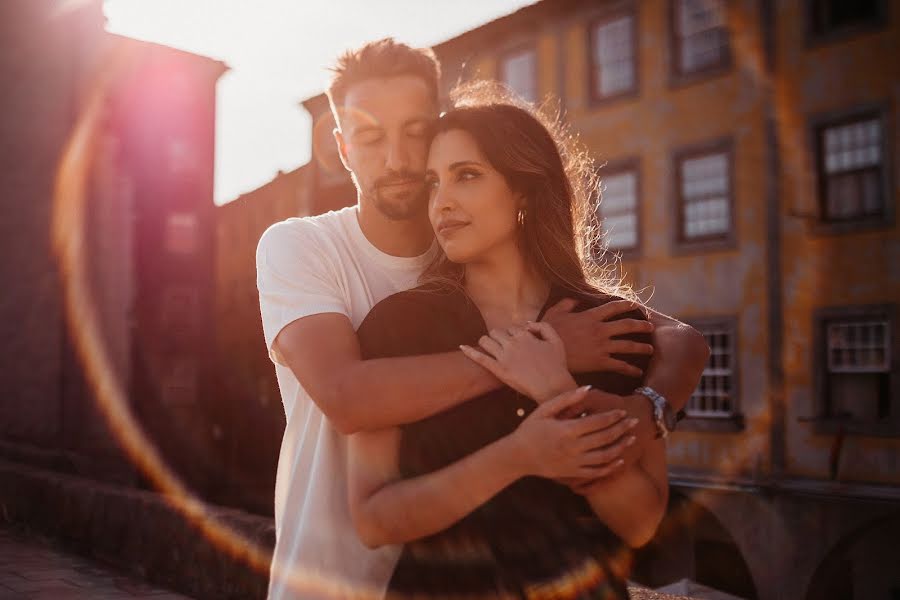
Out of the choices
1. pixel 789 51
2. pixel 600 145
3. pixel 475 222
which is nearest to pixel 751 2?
pixel 789 51

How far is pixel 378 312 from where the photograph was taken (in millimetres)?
2533

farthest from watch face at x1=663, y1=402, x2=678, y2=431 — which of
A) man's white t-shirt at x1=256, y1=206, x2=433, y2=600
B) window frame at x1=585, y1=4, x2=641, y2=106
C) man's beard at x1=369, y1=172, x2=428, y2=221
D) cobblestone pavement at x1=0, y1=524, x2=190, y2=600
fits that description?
window frame at x1=585, y1=4, x2=641, y2=106

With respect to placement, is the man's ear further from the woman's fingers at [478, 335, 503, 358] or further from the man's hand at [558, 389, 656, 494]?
the man's hand at [558, 389, 656, 494]

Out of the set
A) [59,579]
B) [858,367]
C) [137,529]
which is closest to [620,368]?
[137,529]

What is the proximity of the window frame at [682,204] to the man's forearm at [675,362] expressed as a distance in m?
17.9

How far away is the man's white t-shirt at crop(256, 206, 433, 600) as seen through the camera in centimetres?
261

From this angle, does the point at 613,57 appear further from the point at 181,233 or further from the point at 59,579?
the point at 181,233

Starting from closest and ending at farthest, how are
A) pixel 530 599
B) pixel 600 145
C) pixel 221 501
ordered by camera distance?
1. pixel 530 599
2. pixel 600 145
3. pixel 221 501

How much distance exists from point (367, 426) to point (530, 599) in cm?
60

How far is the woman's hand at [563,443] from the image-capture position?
2141mm

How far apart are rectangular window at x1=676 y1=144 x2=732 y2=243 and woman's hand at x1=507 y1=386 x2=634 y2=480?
1860 centimetres

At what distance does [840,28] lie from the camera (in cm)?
1819

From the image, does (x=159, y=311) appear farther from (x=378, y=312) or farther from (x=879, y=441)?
(x=378, y=312)

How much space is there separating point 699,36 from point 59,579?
1830 centimetres
